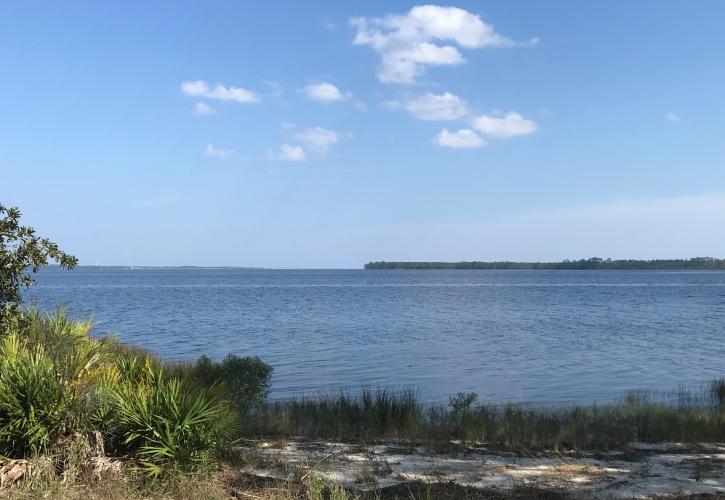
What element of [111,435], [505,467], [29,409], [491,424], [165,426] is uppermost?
[29,409]

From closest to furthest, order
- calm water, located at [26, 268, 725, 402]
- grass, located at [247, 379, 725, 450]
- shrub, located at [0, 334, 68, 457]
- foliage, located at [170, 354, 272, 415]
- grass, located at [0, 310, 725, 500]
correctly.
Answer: grass, located at [0, 310, 725, 500], shrub, located at [0, 334, 68, 457], grass, located at [247, 379, 725, 450], foliage, located at [170, 354, 272, 415], calm water, located at [26, 268, 725, 402]

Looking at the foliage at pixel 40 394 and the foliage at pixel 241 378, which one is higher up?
the foliage at pixel 40 394

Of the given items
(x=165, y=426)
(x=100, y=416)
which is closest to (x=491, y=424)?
(x=165, y=426)

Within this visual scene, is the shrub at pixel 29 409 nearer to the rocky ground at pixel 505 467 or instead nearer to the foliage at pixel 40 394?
the foliage at pixel 40 394

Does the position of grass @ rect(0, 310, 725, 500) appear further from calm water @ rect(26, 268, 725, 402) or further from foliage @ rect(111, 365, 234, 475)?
calm water @ rect(26, 268, 725, 402)

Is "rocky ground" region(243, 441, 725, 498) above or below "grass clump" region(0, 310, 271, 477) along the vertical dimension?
below

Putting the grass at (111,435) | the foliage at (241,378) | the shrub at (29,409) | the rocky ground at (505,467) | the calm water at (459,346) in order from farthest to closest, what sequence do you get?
1. the calm water at (459,346)
2. the foliage at (241,378)
3. the rocky ground at (505,467)
4. the shrub at (29,409)
5. the grass at (111,435)

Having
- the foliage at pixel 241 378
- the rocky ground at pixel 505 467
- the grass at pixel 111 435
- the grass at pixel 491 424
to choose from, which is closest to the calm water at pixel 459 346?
the foliage at pixel 241 378

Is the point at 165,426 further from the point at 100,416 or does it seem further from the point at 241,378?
the point at 241,378

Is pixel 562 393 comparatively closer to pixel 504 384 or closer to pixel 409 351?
pixel 504 384

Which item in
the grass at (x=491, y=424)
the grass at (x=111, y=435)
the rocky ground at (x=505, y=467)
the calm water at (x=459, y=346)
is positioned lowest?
the calm water at (x=459, y=346)

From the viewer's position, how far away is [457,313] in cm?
5144

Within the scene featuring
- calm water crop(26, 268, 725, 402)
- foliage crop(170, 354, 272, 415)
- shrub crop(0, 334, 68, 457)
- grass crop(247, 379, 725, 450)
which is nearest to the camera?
shrub crop(0, 334, 68, 457)

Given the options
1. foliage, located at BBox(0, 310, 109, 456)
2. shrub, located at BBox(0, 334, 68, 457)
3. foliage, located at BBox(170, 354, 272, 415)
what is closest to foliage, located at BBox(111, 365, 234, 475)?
foliage, located at BBox(0, 310, 109, 456)
